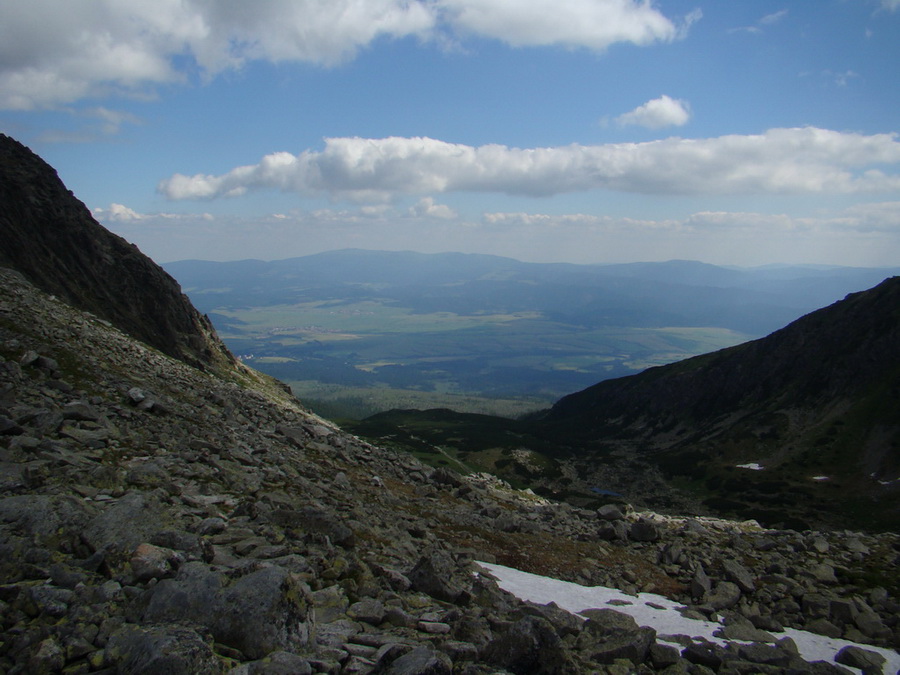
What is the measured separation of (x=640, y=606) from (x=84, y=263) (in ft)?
267

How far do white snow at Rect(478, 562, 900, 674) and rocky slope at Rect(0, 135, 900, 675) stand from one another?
86 cm

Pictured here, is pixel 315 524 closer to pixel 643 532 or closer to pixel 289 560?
pixel 289 560

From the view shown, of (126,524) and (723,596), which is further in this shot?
(723,596)

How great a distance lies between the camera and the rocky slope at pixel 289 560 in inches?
394

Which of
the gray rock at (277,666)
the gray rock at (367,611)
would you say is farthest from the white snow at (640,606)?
the gray rock at (277,666)

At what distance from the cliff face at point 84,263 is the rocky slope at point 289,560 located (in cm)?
2621

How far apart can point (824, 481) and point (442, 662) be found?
134533mm

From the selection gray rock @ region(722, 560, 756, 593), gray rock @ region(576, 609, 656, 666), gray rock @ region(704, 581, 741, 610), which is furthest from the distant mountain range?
gray rock @ region(576, 609, 656, 666)

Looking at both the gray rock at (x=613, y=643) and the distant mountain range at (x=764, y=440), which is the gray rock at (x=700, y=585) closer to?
the gray rock at (x=613, y=643)

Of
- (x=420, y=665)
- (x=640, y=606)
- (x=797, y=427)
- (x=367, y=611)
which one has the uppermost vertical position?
(x=420, y=665)

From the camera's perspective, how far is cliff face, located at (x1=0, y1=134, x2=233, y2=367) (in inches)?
2483

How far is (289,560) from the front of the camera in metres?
14.5

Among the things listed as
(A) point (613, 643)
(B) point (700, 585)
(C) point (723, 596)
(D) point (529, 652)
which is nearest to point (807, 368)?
(B) point (700, 585)

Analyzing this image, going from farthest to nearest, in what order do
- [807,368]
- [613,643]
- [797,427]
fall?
[807,368], [797,427], [613,643]
